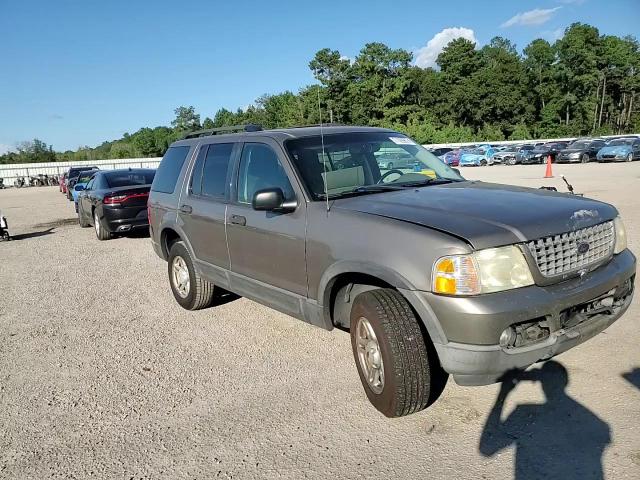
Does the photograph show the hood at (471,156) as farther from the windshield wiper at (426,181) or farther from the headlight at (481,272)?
the headlight at (481,272)

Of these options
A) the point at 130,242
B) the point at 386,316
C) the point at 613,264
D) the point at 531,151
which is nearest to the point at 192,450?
the point at 386,316

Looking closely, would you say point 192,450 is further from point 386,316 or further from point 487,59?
point 487,59

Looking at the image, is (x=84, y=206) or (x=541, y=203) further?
(x=84, y=206)

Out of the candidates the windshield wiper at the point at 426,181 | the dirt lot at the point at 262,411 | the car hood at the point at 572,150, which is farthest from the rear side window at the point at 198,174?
the car hood at the point at 572,150

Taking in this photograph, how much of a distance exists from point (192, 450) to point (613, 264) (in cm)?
297

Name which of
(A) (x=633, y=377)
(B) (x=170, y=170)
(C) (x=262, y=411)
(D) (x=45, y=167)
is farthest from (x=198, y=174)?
(D) (x=45, y=167)

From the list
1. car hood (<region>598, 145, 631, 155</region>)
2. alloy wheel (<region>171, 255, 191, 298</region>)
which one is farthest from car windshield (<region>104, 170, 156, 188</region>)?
car hood (<region>598, 145, 631, 155</region>)

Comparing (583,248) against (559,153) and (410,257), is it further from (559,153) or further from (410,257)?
(559,153)

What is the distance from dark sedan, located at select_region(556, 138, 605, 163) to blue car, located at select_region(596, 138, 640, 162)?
1191 millimetres

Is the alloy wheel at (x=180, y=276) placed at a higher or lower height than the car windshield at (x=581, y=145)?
lower

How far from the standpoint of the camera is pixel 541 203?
3.34 meters

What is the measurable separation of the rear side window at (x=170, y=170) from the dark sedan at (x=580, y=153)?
3451cm

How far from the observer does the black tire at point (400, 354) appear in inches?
118

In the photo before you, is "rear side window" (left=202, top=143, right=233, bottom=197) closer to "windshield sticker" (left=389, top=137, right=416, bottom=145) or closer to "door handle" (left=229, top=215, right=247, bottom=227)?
"door handle" (left=229, top=215, right=247, bottom=227)
